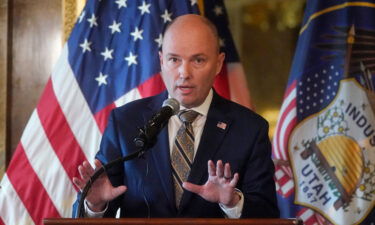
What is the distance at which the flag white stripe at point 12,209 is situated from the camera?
349cm

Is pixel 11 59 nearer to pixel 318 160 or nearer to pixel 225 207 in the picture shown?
pixel 318 160

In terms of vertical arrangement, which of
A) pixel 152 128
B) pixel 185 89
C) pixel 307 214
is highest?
pixel 185 89

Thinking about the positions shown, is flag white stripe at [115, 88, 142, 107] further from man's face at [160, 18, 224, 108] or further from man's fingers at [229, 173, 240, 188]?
man's fingers at [229, 173, 240, 188]

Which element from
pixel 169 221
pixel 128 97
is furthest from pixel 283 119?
pixel 169 221

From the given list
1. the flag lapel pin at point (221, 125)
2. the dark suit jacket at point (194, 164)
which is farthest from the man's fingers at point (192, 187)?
the flag lapel pin at point (221, 125)

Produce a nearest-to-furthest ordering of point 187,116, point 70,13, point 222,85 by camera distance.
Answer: point 187,116 → point 222,85 → point 70,13

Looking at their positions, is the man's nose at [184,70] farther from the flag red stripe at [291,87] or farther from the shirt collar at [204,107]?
the flag red stripe at [291,87]

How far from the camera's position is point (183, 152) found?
7.39 ft

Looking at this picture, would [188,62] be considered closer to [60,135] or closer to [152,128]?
[152,128]

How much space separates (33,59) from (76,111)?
0.73 metres

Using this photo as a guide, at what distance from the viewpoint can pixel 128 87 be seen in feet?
12.1

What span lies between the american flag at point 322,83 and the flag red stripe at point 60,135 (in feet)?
4.40

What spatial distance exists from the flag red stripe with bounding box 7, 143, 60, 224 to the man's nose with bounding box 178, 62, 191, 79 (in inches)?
67.1

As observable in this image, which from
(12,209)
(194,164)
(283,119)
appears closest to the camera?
(194,164)
